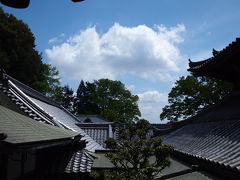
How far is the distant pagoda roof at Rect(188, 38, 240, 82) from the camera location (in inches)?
283

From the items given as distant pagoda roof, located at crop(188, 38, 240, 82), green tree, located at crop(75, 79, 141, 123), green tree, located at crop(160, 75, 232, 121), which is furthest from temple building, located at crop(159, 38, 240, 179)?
green tree, located at crop(75, 79, 141, 123)

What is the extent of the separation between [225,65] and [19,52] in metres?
23.2

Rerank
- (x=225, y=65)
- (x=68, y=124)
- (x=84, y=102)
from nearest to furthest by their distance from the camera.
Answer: (x=225, y=65) → (x=68, y=124) → (x=84, y=102)

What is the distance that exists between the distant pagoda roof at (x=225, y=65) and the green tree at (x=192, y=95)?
1773 centimetres

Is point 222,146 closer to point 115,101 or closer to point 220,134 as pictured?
Result: point 220,134

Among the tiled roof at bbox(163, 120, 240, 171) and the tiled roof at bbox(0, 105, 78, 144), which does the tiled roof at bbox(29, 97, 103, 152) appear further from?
the tiled roof at bbox(163, 120, 240, 171)

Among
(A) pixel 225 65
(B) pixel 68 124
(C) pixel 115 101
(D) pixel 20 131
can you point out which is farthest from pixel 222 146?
(C) pixel 115 101

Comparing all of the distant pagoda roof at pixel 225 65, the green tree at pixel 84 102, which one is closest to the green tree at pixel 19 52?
the distant pagoda roof at pixel 225 65

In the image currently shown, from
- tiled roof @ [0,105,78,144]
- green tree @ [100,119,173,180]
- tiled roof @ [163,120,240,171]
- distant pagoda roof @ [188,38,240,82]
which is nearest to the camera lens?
tiled roof @ [0,105,78,144]

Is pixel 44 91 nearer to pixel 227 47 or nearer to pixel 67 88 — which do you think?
pixel 227 47

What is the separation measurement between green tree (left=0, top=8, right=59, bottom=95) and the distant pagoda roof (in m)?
20.2

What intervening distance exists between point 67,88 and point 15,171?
65051mm

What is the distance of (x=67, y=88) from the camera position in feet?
224

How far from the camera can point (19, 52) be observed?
84.9 ft
